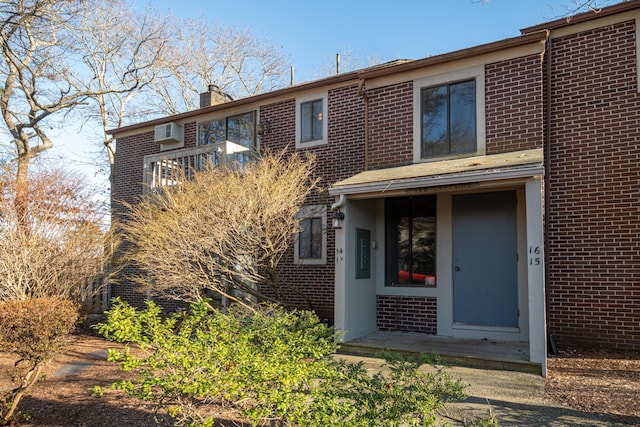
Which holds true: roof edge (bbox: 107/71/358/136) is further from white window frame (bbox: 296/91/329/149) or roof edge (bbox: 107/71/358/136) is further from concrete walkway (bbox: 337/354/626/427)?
concrete walkway (bbox: 337/354/626/427)

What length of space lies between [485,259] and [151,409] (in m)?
5.87

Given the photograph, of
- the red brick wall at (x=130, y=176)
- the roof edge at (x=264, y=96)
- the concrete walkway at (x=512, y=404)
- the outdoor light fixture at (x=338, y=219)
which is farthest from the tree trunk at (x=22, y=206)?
the concrete walkway at (x=512, y=404)

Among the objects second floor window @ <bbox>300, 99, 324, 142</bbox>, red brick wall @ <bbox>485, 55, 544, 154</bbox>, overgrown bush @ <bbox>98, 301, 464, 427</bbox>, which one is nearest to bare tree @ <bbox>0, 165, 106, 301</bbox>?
second floor window @ <bbox>300, 99, 324, 142</bbox>

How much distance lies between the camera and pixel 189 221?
7.89 metres

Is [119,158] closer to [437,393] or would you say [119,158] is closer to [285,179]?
[285,179]

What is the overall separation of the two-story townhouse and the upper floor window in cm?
266

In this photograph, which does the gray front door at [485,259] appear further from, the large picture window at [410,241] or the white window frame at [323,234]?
the white window frame at [323,234]

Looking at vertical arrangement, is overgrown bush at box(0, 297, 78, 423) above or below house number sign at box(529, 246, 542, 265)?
below

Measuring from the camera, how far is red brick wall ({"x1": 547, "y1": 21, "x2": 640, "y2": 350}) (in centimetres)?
708

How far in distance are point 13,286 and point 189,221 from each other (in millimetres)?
3459

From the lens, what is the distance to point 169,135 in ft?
40.2

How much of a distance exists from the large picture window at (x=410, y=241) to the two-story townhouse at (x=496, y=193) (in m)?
0.03

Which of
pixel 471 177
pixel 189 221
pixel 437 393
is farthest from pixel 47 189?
pixel 437 393

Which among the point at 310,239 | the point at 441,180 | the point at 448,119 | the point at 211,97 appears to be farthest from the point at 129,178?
the point at 441,180
